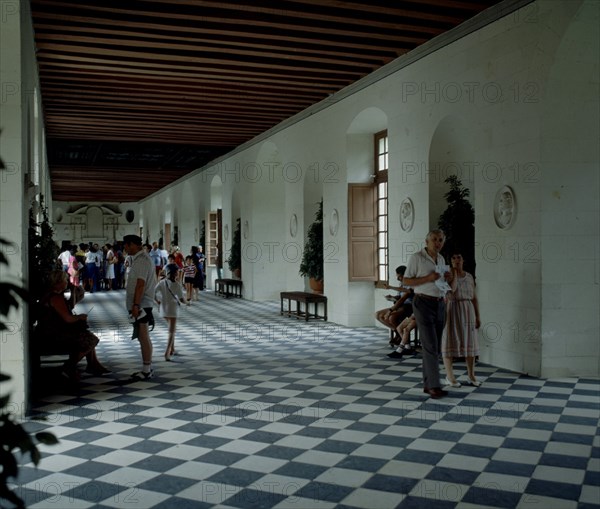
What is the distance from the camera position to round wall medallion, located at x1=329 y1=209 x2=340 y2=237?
1183cm

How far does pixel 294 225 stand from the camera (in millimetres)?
14172

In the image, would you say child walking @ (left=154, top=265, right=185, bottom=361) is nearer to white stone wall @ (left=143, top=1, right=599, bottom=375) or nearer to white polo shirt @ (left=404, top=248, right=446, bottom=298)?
white polo shirt @ (left=404, top=248, right=446, bottom=298)

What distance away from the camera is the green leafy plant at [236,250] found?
1767 centimetres

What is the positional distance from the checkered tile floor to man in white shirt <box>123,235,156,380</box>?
555 mm

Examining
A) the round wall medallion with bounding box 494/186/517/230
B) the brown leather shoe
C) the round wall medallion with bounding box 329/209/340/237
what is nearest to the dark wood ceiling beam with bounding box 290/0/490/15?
the round wall medallion with bounding box 494/186/517/230

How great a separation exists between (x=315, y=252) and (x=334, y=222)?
1.08 metres

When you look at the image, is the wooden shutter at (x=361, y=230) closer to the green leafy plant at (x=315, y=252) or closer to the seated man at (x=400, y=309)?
the green leafy plant at (x=315, y=252)

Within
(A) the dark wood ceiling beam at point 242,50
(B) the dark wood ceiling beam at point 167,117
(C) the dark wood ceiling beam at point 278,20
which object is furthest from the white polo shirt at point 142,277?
(B) the dark wood ceiling beam at point 167,117

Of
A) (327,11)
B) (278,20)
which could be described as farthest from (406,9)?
(278,20)

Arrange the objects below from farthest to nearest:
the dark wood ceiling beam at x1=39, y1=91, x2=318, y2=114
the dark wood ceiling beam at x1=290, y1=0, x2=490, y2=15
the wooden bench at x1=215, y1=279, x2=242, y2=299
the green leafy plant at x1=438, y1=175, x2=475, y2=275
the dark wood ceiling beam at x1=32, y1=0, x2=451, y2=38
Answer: the wooden bench at x1=215, y1=279, x2=242, y2=299
the dark wood ceiling beam at x1=39, y1=91, x2=318, y2=114
the green leafy plant at x1=438, y1=175, x2=475, y2=275
the dark wood ceiling beam at x1=32, y1=0, x2=451, y2=38
the dark wood ceiling beam at x1=290, y1=0, x2=490, y2=15

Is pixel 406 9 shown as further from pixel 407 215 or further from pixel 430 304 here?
pixel 430 304

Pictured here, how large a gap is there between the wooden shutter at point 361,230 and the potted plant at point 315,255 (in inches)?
55.4

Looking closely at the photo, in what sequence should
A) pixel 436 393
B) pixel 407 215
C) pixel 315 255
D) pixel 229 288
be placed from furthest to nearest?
pixel 229 288, pixel 315 255, pixel 407 215, pixel 436 393

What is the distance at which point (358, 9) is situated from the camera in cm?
753
